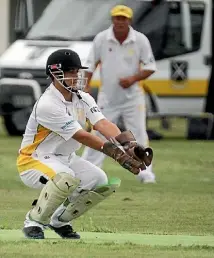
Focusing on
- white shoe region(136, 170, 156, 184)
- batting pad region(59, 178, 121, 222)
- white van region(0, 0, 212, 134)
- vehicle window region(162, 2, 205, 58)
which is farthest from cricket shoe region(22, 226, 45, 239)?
vehicle window region(162, 2, 205, 58)

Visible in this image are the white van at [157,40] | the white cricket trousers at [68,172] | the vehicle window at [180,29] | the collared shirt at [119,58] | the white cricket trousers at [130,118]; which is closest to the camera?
the white cricket trousers at [68,172]

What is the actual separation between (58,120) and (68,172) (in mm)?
407

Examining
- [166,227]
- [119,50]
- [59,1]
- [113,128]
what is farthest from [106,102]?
[59,1]

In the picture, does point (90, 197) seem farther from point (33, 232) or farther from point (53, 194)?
point (33, 232)

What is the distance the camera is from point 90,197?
10.3 meters

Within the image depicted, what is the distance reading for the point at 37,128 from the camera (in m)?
10.4

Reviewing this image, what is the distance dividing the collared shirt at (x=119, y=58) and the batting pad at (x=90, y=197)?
5.38m

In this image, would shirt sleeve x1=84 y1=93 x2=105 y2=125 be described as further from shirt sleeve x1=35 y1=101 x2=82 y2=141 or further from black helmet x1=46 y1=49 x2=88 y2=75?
black helmet x1=46 y1=49 x2=88 y2=75

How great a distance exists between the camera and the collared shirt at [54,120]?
1027cm

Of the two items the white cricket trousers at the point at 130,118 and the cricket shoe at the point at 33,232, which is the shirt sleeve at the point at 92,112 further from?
the white cricket trousers at the point at 130,118

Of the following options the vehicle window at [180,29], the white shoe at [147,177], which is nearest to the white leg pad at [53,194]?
the white shoe at [147,177]

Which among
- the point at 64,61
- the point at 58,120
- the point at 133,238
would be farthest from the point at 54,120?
the point at 133,238

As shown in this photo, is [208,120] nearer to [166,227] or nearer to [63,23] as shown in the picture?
[63,23]

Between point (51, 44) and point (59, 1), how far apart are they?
1064 mm
